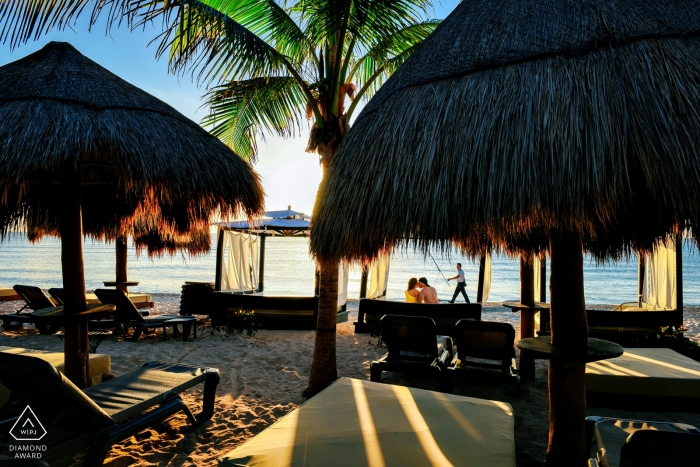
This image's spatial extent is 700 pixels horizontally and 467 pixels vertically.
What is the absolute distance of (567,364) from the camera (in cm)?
301

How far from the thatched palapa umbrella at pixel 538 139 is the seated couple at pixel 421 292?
5.65 meters

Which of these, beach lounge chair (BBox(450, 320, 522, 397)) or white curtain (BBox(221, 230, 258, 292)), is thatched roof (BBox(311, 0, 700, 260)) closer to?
beach lounge chair (BBox(450, 320, 522, 397))

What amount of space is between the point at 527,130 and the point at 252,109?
4.94 metres

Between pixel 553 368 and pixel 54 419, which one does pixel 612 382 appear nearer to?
pixel 553 368

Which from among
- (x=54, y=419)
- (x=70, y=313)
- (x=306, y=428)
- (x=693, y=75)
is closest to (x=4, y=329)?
(x=70, y=313)

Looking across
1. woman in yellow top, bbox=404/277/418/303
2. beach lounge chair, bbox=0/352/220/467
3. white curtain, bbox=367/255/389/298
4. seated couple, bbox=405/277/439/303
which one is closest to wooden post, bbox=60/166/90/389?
beach lounge chair, bbox=0/352/220/467

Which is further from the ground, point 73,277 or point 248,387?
point 73,277

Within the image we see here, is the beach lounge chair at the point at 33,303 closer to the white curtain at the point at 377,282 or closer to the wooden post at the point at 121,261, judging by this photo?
the wooden post at the point at 121,261

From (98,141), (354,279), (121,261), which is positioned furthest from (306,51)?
(354,279)

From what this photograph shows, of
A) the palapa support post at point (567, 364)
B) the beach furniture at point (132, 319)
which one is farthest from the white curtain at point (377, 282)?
the palapa support post at point (567, 364)

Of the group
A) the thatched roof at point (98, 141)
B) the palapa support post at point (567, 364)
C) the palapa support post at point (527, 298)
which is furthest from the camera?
the palapa support post at point (527, 298)

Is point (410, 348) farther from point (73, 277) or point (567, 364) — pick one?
point (73, 277)

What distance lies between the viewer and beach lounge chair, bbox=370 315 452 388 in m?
5.36

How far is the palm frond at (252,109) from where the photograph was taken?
5.99 metres
